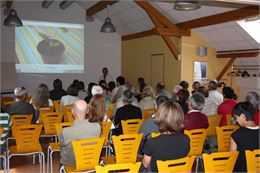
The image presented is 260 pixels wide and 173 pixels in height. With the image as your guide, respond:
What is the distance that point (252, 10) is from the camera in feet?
21.1

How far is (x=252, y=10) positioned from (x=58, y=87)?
183 inches

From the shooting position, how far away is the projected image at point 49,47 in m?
10.5

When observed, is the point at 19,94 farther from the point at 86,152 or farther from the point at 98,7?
the point at 98,7

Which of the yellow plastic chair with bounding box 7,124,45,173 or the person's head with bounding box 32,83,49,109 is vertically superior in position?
the person's head with bounding box 32,83,49,109

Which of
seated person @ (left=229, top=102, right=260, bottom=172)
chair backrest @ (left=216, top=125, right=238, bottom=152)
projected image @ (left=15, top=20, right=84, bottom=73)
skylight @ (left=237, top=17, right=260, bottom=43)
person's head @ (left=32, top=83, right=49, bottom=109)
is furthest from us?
projected image @ (left=15, top=20, right=84, bottom=73)

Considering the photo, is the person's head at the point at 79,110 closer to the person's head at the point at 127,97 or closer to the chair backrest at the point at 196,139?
the chair backrest at the point at 196,139

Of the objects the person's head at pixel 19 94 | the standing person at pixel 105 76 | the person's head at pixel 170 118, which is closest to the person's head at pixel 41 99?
the person's head at pixel 19 94

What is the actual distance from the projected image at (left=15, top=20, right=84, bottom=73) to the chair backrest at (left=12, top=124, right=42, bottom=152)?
23.4ft

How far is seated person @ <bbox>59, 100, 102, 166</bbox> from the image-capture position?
10.1ft

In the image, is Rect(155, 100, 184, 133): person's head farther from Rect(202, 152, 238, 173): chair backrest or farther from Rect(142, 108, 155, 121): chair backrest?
Rect(142, 108, 155, 121): chair backrest

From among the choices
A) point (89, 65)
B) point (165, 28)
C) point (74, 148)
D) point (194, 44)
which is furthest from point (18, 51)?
point (74, 148)

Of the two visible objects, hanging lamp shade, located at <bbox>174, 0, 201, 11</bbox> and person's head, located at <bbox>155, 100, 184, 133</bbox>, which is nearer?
person's head, located at <bbox>155, 100, 184, 133</bbox>

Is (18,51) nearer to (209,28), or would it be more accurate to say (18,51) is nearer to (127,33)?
(127,33)

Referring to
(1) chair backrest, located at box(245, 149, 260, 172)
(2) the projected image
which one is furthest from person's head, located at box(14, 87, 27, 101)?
(2) the projected image
